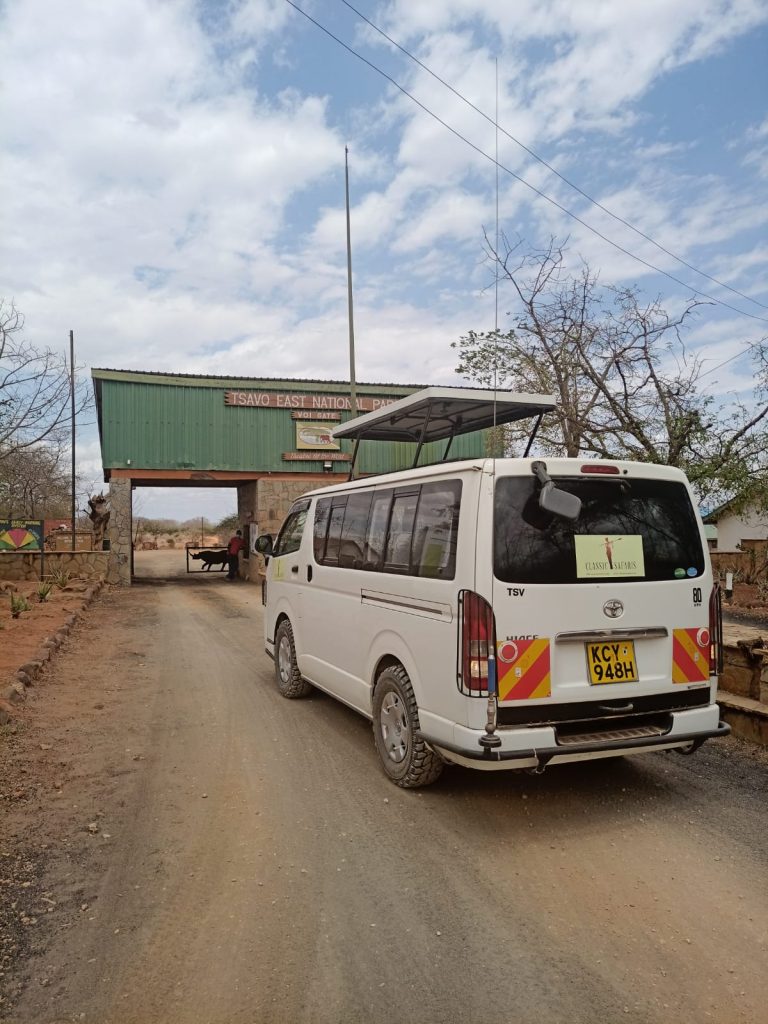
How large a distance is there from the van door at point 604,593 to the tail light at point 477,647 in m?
0.05

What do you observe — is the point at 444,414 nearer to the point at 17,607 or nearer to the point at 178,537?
the point at 17,607

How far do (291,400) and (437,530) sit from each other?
68.1 ft

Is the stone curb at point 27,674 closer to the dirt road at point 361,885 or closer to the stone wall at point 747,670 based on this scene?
the dirt road at point 361,885

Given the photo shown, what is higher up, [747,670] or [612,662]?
[612,662]

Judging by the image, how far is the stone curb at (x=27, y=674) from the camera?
6381 millimetres

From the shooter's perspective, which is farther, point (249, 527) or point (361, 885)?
point (249, 527)

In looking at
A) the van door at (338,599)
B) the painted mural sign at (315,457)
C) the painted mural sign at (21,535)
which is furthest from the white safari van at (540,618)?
the painted mural sign at (315,457)

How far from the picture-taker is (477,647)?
12.5ft

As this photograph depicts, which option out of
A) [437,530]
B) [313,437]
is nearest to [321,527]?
[437,530]

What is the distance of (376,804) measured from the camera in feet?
14.4

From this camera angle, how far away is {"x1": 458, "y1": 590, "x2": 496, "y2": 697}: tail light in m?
3.77

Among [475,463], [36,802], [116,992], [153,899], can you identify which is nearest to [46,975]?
[116,992]

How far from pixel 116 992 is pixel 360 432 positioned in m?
5.72

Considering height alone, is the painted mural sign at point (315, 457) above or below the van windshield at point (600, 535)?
above
